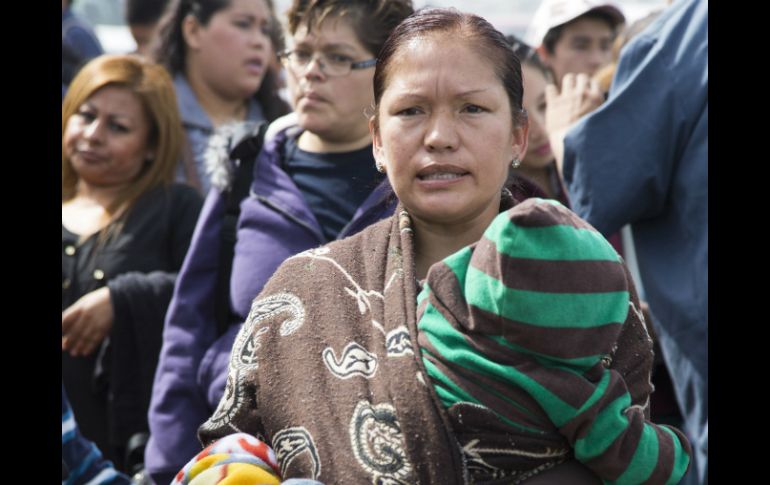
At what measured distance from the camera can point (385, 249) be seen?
2.30 metres

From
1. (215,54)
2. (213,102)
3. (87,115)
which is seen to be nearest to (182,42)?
(215,54)

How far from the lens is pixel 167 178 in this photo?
4.36 m

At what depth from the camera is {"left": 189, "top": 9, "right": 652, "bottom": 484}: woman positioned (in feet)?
6.48

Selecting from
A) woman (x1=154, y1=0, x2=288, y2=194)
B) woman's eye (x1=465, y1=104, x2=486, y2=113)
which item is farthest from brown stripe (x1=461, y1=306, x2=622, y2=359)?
woman (x1=154, y1=0, x2=288, y2=194)

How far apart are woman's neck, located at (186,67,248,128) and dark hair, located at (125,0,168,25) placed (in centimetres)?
109

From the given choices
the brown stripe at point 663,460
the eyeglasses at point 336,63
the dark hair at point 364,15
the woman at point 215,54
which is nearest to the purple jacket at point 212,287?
the eyeglasses at point 336,63

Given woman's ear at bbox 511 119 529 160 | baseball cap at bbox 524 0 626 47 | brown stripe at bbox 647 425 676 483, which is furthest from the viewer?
baseball cap at bbox 524 0 626 47

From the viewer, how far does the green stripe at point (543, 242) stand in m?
→ 1.84

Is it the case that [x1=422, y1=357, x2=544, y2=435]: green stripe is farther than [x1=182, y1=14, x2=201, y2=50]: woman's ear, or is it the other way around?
[x1=182, y1=14, x2=201, y2=50]: woman's ear

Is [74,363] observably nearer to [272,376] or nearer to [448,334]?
[272,376]

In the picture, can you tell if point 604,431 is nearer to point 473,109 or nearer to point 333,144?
point 473,109

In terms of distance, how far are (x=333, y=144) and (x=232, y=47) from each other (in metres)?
1.91

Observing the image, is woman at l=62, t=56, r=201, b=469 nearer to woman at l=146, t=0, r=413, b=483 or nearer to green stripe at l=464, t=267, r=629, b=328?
woman at l=146, t=0, r=413, b=483

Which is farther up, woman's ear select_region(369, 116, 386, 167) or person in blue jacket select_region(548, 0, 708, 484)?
woman's ear select_region(369, 116, 386, 167)
